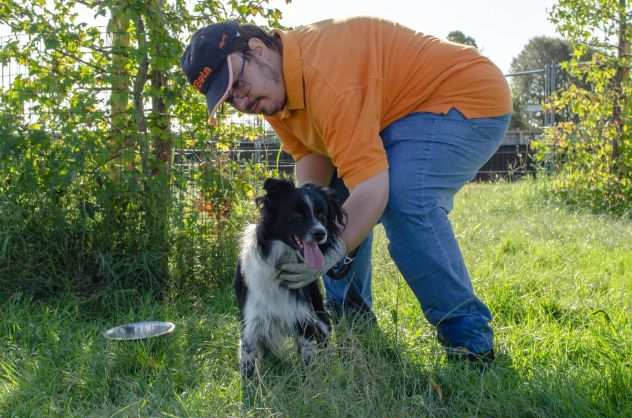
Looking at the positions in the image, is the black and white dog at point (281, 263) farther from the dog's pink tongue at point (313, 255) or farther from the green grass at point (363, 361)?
the green grass at point (363, 361)

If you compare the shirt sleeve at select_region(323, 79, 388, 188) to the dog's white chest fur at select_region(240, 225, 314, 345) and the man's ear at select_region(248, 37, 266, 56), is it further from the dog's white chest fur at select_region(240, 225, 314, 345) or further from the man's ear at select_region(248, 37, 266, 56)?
the dog's white chest fur at select_region(240, 225, 314, 345)

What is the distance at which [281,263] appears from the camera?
3.08m

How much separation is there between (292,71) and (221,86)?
30 cm

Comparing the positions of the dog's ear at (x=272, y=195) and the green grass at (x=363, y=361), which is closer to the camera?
the green grass at (x=363, y=361)

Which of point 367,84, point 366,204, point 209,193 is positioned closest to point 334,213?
point 366,204

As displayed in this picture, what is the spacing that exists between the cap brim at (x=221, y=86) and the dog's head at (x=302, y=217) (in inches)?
22.0

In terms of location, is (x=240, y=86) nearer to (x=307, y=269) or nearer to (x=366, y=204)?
(x=366, y=204)

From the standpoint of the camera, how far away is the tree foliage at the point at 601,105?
7.58 meters

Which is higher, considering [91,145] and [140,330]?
[91,145]

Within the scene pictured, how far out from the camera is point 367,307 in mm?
3395

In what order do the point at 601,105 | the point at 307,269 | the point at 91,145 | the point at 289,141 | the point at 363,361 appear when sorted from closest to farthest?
the point at 363,361 → the point at 307,269 → the point at 289,141 → the point at 91,145 → the point at 601,105

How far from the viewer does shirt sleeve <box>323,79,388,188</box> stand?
259 cm

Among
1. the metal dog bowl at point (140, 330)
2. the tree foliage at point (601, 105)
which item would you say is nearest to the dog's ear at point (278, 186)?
the metal dog bowl at point (140, 330)

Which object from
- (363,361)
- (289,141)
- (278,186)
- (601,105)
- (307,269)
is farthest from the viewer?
(601,105)
